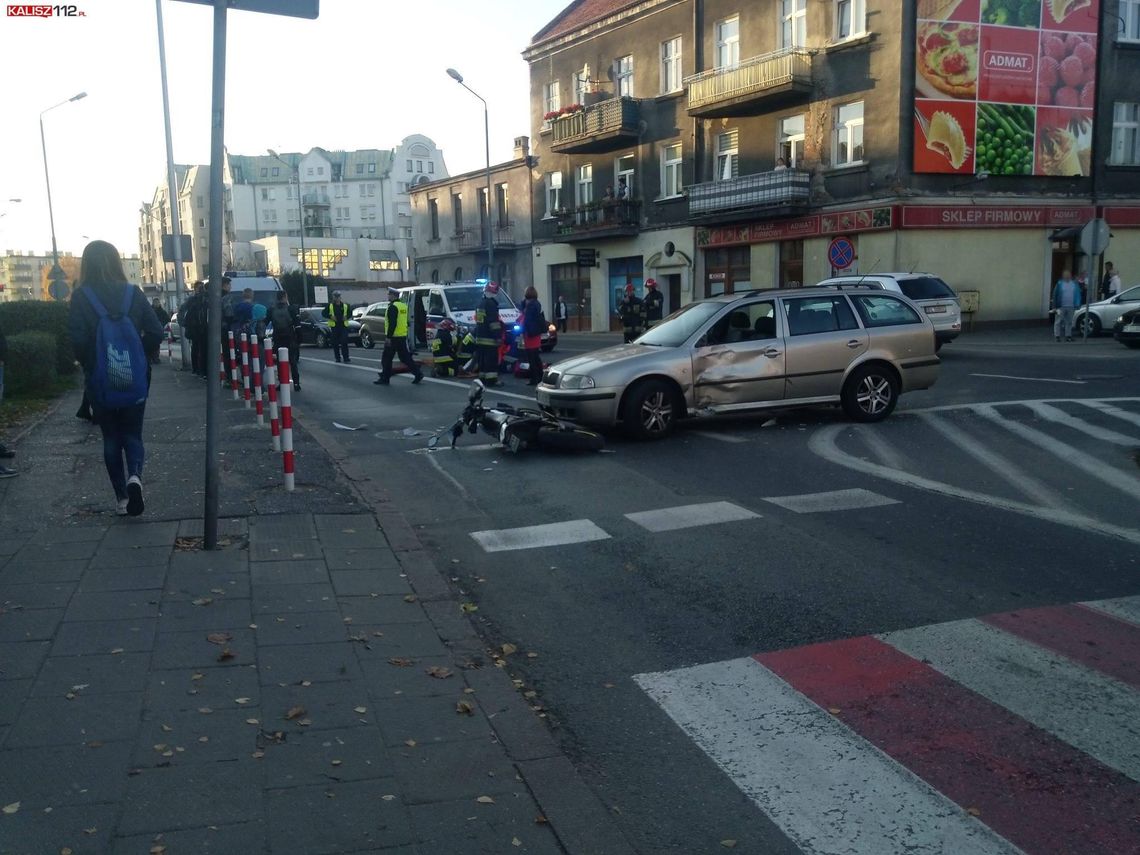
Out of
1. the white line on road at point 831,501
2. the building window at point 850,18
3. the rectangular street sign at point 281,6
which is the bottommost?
the white line on road at point 831,501

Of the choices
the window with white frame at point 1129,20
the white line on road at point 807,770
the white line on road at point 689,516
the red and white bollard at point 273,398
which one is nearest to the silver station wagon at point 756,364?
the red and white bollard at point 273,398

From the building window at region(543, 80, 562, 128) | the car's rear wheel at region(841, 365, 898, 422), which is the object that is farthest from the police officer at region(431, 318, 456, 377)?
the building window at region(543, 80, 562, 128)

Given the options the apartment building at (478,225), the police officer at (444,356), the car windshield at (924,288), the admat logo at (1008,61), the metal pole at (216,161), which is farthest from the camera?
the apartment building at (478,225)

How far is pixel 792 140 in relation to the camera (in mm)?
32188

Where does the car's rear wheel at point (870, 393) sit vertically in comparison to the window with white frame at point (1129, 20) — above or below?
below

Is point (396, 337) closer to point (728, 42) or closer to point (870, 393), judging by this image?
point (870, 393)

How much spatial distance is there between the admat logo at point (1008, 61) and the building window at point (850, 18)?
3654 millimetres

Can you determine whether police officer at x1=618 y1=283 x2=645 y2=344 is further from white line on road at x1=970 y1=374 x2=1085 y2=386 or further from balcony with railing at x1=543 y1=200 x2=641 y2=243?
balcony with railing at x1=543 y1=200 x2=641 y2=243

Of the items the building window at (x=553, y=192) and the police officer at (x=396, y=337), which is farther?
the building window at (x=553, y=192)

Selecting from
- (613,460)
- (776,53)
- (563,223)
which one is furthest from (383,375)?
(563,223)

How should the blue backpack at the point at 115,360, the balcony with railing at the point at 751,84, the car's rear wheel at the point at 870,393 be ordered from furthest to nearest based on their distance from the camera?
the balcony with railing at the point at 751,84, the car's rear wheel at the point at 870,393, the blue backpack at the point at 115,360

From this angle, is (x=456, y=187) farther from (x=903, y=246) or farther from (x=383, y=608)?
(x=383, y=608)

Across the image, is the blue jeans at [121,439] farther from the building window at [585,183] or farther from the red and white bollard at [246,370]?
the building window at [585,183]

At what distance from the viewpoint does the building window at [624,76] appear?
3934 centimetres
